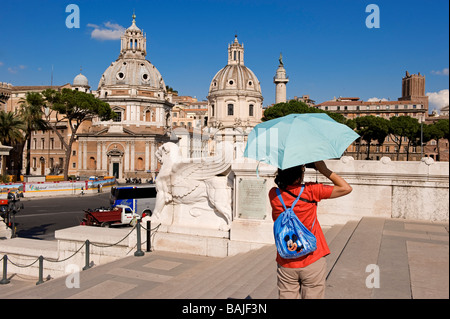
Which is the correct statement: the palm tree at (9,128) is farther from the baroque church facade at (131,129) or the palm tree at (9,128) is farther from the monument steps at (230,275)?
the monument steps at (230,275)

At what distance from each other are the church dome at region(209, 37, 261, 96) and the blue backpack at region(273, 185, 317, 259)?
231ft

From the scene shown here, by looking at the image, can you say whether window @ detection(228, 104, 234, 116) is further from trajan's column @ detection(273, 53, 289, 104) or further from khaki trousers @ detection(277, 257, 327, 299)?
khaki trousers @ detection(277, 257, 327, 299)

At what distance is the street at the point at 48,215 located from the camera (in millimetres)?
16300

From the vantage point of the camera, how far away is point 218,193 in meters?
8.56

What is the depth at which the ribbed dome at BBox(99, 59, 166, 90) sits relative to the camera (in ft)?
190

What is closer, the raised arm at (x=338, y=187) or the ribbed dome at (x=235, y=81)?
the raised arm at (x=338, y=187)

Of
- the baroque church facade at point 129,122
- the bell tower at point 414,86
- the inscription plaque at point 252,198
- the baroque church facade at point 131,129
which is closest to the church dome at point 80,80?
the baroque church facade at point 131,129

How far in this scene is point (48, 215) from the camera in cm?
2081

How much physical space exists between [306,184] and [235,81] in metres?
71.7

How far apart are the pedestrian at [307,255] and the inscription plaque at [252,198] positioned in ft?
15.7

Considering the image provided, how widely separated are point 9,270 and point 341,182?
9.77 m

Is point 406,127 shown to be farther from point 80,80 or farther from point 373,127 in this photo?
point 80,80

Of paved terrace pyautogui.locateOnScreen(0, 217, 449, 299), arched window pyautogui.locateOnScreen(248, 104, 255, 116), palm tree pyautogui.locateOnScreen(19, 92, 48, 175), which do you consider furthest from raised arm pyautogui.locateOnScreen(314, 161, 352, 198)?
arched window pyautogui.locateOnScreen(248, 104, 255, 116)

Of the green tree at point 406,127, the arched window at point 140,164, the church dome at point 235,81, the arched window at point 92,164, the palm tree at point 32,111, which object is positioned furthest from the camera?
the church dome at point 235,81
